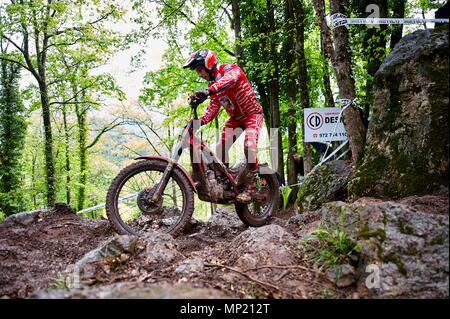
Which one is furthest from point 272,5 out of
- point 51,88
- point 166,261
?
point 51,88

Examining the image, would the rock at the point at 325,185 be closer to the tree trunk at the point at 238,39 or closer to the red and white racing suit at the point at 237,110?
the red and white racing suit at the point at 237,110

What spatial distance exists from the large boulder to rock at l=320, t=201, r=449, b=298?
0.78 meters

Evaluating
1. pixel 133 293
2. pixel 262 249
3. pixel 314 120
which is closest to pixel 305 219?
pixel 262 249

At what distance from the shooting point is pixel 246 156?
447cm

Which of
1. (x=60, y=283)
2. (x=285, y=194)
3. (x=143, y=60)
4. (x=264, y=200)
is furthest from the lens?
(x=143, y=60)

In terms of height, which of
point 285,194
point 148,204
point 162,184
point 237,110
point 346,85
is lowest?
point 285,194

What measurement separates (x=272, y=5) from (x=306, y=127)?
23.6ft

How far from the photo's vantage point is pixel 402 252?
186 centimetres

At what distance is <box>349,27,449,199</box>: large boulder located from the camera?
2605 mm

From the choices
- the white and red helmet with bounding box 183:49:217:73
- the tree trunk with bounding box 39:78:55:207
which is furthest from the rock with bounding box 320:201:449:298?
the tree trunk with bounding box 39:78:55:207

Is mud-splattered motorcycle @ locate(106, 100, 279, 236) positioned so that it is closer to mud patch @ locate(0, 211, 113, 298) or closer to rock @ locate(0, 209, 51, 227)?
mud patch @ locate(0, 211, 113, 298)

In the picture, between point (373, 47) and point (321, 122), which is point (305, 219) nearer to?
point (321, 122)

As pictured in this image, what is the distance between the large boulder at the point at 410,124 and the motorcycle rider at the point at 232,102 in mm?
1623

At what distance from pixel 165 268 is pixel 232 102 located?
275 cm
